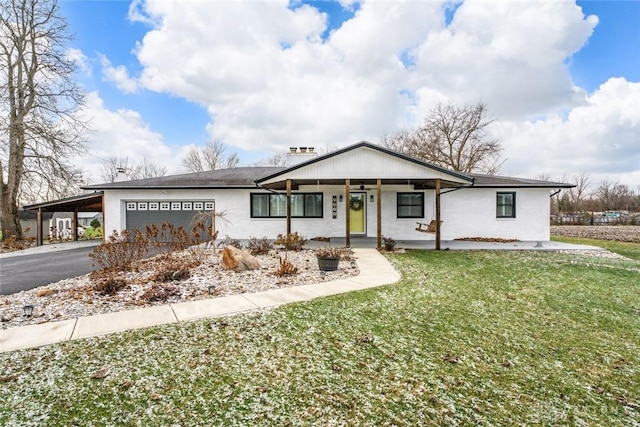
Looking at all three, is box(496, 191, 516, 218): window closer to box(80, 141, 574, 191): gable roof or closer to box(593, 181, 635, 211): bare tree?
box(80, 141, 574, 191): gable roof

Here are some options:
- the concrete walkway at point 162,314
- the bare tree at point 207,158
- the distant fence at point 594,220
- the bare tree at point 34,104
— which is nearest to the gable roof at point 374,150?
the concrete walkway at point 162,314

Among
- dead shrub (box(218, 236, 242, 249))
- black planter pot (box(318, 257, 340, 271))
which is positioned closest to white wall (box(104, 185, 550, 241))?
dead shrub (box(218, 236, 242, 249))

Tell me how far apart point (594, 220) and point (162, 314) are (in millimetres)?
36956

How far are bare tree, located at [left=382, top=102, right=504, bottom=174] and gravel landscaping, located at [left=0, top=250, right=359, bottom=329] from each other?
24732 mm

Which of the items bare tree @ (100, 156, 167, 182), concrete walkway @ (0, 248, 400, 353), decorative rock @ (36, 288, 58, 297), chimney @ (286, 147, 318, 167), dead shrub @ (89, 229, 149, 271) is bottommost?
concrete walkway @ (0, 248, 400, 353)

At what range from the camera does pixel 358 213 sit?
14.5 meters

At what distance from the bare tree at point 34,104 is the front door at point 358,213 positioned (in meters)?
14.7

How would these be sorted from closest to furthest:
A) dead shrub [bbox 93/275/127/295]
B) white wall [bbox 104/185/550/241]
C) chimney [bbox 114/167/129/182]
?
dead shrub [bbox 93/275/127/295] → white wall [bbox 104/185/550/241] → chimney [bbox 114/167/129/182]

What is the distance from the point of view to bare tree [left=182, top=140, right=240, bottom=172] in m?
37.2

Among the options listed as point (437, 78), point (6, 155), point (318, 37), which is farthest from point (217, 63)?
point (6, 155)

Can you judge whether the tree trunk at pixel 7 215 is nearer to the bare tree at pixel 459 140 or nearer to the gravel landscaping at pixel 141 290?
the gravel landscaping at pixel 141 290

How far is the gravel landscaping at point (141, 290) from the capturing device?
4.42 meters

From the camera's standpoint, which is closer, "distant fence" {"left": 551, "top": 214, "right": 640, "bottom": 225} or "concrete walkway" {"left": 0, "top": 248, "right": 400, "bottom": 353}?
"concrete walkway" {"left": 0, "top": 248, "right": 400, "bottom": 353}

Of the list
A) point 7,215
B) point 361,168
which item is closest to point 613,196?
point 361,168
